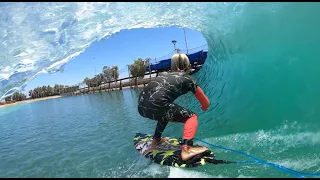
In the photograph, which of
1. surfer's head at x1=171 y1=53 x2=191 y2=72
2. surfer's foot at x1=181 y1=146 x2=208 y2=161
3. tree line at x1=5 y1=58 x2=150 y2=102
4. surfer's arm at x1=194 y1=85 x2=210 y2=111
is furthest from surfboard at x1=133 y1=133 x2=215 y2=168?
tree line at x1=5 y1=58 x2=150 y2=102

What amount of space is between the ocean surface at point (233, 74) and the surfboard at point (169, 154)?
0.15m

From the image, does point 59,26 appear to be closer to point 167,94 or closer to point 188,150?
point 167,94

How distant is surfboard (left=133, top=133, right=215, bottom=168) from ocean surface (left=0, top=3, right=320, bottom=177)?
0.15 metres

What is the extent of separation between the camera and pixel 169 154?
5105 millimetres

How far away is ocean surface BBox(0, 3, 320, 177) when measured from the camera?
Answer: 16.4ft

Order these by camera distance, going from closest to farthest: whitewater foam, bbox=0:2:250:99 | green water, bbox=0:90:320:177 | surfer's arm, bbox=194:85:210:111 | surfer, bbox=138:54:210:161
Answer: green water, bbox=0:90:320:177, surfer, bbox=138:54:210:161, surfer's arm, bbox=194:85:210:111, whitewater foam, bbox=0:2:250:99

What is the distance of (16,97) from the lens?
12706 centimetres

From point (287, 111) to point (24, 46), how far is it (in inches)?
233

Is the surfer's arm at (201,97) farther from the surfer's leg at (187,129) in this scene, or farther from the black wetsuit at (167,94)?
the surfer's leg at (187,129)

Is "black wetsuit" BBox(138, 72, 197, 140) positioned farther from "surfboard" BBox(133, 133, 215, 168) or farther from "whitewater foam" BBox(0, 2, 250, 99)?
"whitewater foam" BBox(0, 2, 250, 99)

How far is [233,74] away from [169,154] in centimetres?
415

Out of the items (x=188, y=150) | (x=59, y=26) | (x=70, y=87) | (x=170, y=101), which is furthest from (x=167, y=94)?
(x=70, y=87)

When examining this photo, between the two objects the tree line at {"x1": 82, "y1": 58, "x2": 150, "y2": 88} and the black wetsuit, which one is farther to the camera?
the tree line at {"x1": 82, "y1": 58, "x2": 150, "y2": 88}

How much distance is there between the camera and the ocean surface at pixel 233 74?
5.00 meters
